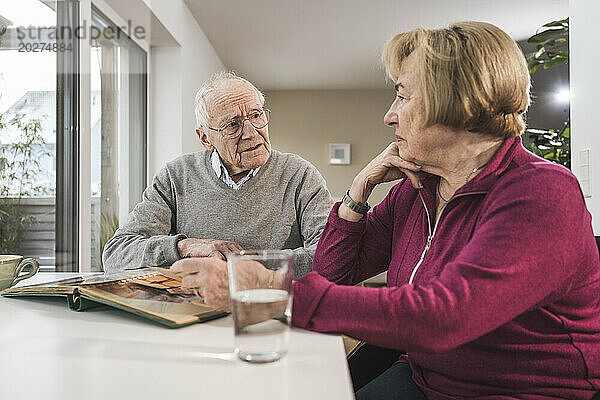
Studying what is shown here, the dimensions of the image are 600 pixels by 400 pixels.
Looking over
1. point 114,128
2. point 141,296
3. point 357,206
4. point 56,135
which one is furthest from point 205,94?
point 114,128

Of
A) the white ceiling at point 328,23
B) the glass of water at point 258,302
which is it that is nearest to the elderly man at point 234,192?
the glass of water at point 258,302

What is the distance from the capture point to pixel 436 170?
1160 millimetres

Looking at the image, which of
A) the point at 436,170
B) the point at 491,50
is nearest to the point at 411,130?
the point at 436,170

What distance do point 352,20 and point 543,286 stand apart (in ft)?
15.2

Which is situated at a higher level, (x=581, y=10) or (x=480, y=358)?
(x=581, y=10)

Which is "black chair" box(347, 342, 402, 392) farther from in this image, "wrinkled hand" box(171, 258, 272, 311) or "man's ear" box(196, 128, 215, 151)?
"man's ear" box(196, 128, 215, 151)

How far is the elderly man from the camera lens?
69.2 inches

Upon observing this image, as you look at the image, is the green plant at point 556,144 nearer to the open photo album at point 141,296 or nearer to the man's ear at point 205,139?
the man's ear at point 205,139

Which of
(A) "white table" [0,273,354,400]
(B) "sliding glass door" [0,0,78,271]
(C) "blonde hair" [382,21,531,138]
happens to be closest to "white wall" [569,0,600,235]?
(C) "blonde hair" [382,21,531,138]

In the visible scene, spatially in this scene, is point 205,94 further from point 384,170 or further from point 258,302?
point 258,302

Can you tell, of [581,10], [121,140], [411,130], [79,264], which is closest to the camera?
[411,130]

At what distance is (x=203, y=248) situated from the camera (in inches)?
61.6

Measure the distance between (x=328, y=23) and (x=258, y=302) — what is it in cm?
479

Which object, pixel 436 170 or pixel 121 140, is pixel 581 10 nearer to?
pixel 436 170
